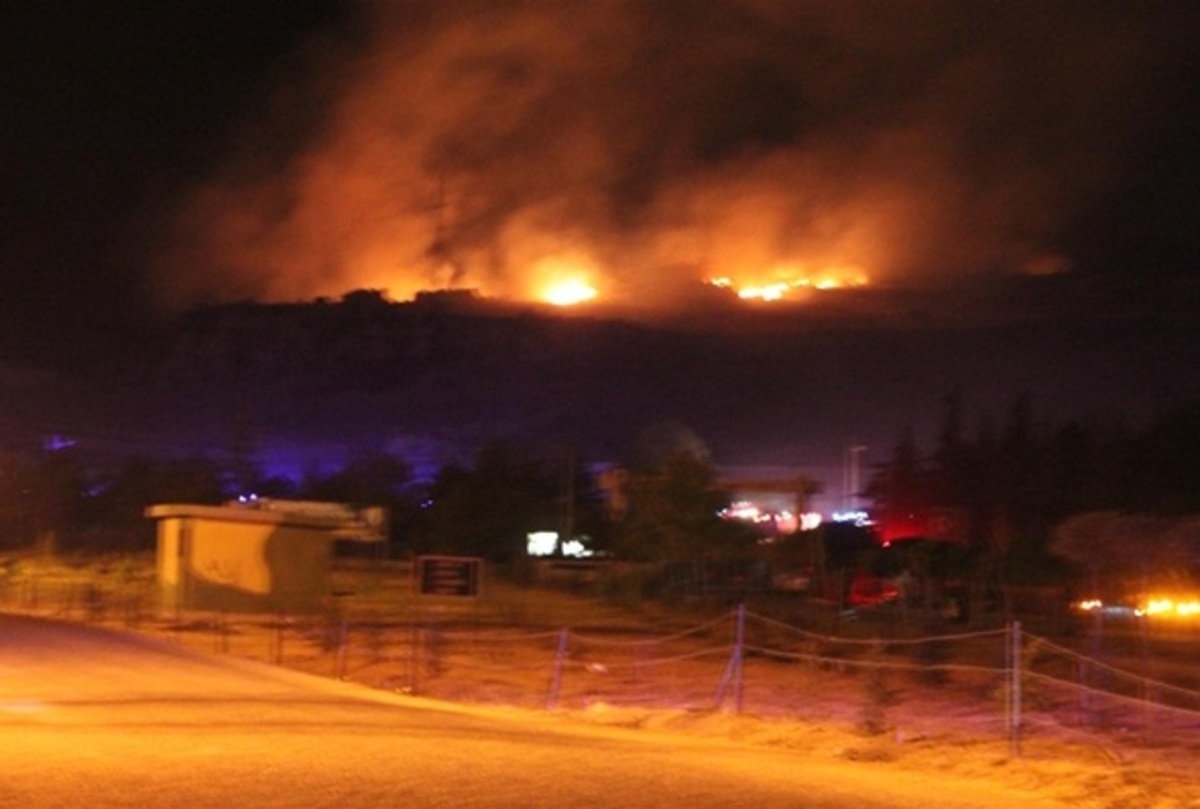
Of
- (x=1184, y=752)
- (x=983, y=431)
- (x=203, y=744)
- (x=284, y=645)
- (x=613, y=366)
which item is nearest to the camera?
(x=203, y=744)

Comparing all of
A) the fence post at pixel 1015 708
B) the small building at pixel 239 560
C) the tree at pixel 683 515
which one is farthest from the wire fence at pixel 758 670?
the tree at pixel 683 515

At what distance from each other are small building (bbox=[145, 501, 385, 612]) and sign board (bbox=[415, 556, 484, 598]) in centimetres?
1415

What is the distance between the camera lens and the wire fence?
67.8 feet

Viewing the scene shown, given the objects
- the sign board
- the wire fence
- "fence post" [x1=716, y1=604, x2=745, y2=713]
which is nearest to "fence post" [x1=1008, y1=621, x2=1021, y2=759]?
the wire fence

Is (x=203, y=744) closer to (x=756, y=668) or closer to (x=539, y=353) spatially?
(x=756, y=668)

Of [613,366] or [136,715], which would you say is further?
[613,366]

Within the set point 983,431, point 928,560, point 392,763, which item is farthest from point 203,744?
point 983,431

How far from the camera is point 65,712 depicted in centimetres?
1838

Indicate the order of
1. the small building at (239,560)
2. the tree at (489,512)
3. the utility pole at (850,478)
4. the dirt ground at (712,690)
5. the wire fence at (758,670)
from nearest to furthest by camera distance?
the dirt ground at (712,690) → the wire fence at (758,670) → the small building at (239,560) → the tree at (489,512) → the utility pole at (850,478)

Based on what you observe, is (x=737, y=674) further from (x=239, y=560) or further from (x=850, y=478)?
(x=850, y=478)

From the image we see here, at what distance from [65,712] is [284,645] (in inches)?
511

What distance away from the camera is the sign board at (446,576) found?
29.6m

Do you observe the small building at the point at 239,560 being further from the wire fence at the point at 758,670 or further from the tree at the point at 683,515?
the tree at the point at 683,515

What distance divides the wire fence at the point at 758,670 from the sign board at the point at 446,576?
933 mm
